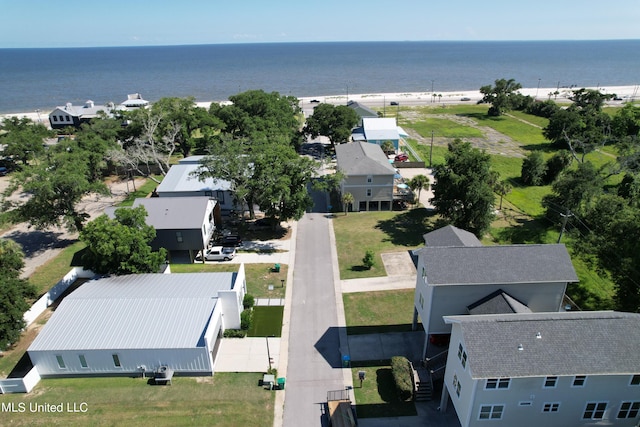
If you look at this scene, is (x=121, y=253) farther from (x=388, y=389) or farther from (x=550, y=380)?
(x=550, y=380)

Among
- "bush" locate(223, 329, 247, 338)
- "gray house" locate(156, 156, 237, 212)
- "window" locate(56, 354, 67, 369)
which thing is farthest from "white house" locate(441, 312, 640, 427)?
"gray house" locate(156, 156, 237, 212)

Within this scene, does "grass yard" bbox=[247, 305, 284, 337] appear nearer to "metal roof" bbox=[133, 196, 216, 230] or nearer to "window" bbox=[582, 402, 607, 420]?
"metal roof" bbox=[133, 196, 216, 230]

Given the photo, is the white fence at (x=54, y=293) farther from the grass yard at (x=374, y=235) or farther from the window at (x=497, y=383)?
the window at (x=497, y=383)

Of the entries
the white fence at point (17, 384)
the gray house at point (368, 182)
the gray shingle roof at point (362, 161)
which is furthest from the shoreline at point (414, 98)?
the white fence at point (17, 384)

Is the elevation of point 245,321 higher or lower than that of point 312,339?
higher

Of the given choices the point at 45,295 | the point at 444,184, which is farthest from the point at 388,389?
the point at 45,295

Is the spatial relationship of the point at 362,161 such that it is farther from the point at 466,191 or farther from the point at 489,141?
the point at 489,141

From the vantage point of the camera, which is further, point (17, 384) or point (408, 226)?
point (408, 226)

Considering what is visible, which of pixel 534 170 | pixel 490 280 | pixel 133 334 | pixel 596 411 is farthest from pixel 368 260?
pixel 534 170
